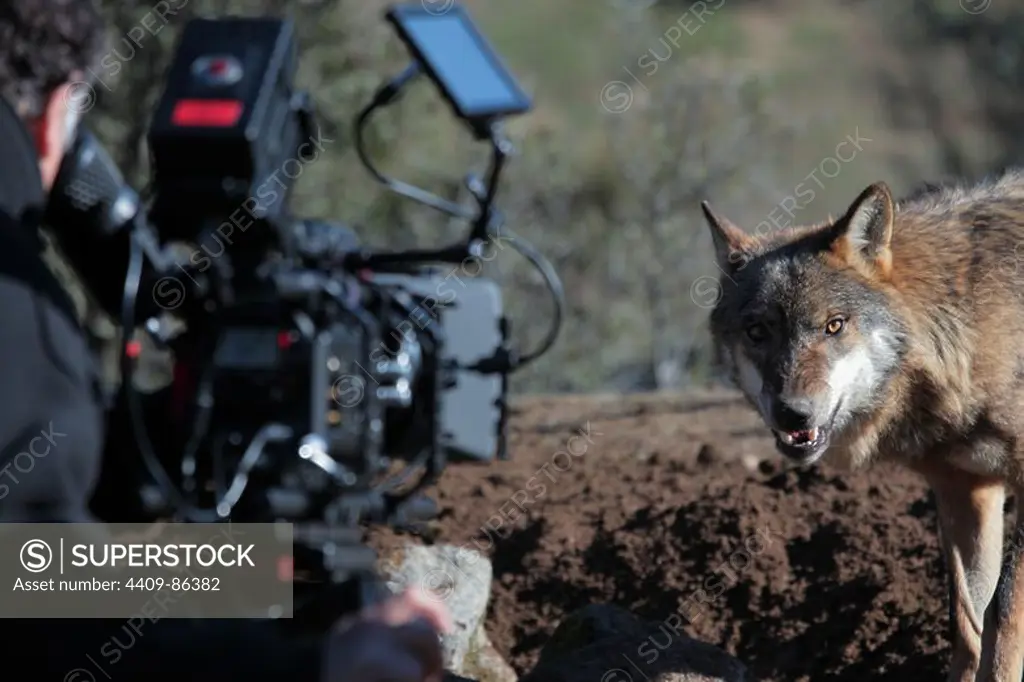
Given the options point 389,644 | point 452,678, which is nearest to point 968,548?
point 452,678

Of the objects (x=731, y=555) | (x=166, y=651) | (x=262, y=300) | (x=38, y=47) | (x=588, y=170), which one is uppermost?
(x=38, y=47)

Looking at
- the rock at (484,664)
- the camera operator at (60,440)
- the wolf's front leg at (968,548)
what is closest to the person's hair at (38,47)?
the camera operator at (60,440)

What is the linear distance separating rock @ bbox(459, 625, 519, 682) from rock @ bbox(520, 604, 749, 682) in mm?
553

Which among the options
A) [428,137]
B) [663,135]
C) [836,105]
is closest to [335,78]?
[428,137]

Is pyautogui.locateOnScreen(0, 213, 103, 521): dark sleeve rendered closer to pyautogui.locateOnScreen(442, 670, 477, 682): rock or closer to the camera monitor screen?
pyautogui.locateOnScreen(442, 670, 477, 682): rock

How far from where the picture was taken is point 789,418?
462cm

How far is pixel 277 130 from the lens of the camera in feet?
17.5

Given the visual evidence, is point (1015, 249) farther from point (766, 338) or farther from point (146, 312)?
point (146, 312)

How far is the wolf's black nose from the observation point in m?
4.62

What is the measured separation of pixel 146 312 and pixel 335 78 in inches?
260

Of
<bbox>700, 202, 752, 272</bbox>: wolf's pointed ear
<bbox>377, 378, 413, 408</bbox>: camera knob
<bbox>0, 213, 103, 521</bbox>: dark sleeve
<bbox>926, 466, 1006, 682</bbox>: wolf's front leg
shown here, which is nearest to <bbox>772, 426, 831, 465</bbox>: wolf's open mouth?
<bbox>926, 466, 1006, 682</bbox>: wolf's front leg

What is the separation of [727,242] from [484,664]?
1848mm

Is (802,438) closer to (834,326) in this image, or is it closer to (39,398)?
(834,326)

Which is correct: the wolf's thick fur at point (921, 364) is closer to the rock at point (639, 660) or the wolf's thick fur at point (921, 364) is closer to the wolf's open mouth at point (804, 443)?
the wolf's open mouth at point (804, 443)
